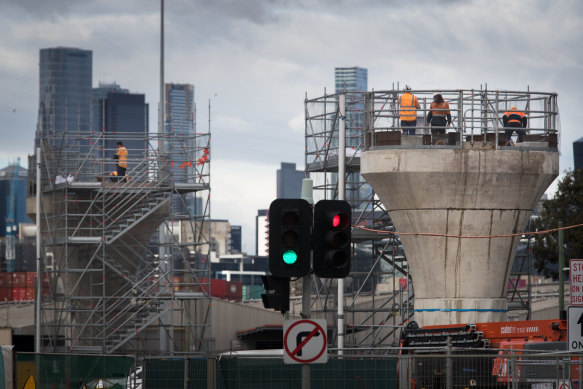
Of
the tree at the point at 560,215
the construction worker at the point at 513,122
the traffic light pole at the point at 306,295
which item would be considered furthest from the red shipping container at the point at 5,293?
the traffic light pole at the point at 306,295

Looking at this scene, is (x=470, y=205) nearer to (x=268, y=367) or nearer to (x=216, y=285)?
(x=268, y=367)

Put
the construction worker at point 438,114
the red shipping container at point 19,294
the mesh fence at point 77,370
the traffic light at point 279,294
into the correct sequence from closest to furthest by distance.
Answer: the traffic light at point 279,294 → the mesh fence at point 77,370 → the construction worker at point 438,114 → the red shipping container at point 19,294

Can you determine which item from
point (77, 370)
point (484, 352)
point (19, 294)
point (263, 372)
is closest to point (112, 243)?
point (484, 352)

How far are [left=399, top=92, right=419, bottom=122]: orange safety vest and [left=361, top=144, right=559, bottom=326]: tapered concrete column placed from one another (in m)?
1.24

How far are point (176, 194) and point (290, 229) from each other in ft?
106

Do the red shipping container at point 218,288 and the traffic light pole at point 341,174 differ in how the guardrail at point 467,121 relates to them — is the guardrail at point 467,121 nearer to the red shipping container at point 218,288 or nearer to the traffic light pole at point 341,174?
the traffic light pole at point 341,174

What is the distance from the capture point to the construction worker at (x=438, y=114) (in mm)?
34156

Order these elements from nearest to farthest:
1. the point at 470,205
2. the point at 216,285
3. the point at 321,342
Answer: the point at 321,342
the point at 470,205
the point at 216,285

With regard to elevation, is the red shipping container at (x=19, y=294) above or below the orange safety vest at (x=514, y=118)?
below

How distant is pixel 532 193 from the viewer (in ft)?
113

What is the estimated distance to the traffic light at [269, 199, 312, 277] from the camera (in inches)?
650

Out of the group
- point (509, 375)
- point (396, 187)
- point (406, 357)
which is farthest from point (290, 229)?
point (396, 187)

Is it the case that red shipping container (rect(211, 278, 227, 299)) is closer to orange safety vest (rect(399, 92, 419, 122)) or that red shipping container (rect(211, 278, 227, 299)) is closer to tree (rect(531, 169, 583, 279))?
tree (rect(531, 169, 583, 279))

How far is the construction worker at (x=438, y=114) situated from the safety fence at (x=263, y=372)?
11.5 m
